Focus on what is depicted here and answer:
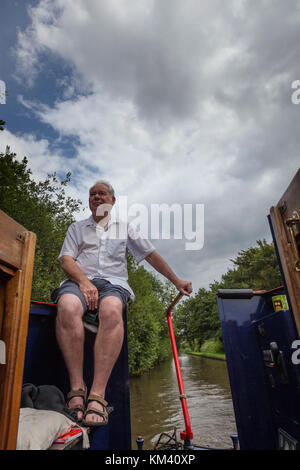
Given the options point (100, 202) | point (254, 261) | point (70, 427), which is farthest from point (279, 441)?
point (254, 261)

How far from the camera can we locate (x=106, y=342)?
4.93ft

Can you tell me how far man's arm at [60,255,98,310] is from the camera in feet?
5.33

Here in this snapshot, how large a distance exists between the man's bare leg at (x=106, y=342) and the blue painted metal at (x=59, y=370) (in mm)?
215

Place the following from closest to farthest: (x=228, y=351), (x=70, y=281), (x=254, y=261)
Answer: (x=70, y=281) → (x=228, y=351) → (x=254, y=261)

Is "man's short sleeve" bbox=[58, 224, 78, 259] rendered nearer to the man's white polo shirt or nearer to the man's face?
the man's white polo shirt

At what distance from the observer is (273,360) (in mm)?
1622

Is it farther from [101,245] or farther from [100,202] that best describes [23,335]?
[100,202]

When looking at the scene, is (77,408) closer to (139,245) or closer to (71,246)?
(71,246)

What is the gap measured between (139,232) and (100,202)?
0.39 metres

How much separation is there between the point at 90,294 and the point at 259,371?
50.6 inches

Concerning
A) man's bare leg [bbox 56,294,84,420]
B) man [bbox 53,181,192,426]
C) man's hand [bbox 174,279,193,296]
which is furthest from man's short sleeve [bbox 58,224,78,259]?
man's hand [bbox 174,279,193,296]

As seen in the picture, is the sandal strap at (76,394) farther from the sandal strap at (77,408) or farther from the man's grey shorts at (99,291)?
the man's grey shorts at (99,291)

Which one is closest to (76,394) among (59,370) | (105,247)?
(59,370)
